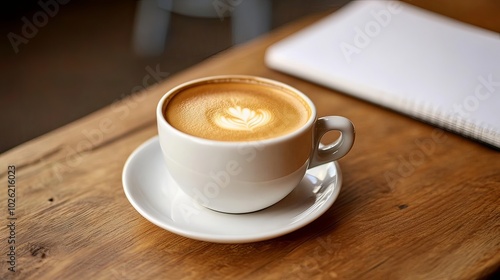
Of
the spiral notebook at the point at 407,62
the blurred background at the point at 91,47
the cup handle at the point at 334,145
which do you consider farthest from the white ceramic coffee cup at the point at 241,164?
the blurred background at the point at 91,47

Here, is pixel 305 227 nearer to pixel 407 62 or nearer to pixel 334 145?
pixel 334 145

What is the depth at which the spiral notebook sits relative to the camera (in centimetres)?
91

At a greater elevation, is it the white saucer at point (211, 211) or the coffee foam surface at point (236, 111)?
the coffee foam surface at point (236, 111)

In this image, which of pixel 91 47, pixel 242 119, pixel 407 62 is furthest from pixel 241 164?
pixel 91 47

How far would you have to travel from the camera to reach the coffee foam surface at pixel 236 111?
27.1 inches

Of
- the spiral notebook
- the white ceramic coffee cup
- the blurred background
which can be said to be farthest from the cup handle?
the blurred background

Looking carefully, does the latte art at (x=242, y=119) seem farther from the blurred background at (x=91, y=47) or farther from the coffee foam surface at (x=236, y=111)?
the blurred background at (x=91, y=47)

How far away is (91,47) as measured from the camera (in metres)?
2.22

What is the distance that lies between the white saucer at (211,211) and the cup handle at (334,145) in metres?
0.03

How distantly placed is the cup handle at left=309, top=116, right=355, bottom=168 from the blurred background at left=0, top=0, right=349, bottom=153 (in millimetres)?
1244

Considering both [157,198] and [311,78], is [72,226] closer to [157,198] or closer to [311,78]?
[157,198]

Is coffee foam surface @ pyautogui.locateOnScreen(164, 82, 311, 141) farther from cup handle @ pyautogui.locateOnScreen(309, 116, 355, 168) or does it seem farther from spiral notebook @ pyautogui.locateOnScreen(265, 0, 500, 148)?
spiral notebook @ pyautogui.locateOnScreen(265, 0, 500, 148)

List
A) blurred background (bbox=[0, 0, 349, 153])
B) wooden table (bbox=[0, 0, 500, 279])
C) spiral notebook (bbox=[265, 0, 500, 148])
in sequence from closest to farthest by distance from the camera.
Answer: wooden table (bbox=[0, 0, 500, 279]) < spiral notebook (bbox=[265, 0, 500, 148]) < blurred background (bbox=[0, 0, 349, 153])

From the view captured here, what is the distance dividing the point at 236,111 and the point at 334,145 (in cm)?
12
